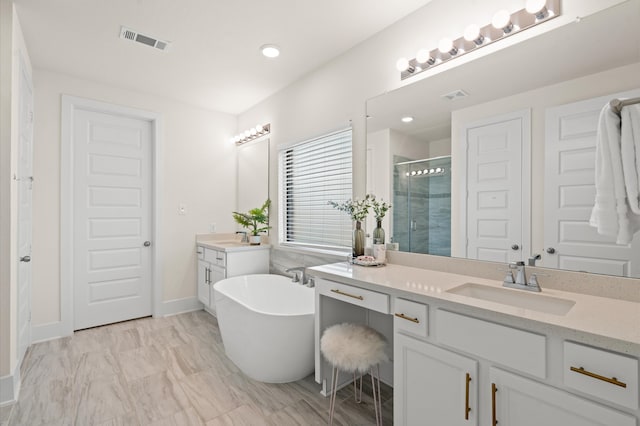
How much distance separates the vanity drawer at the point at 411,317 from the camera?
1.37 metres

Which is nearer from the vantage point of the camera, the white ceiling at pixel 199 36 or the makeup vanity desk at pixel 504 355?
the makeup vanity desk at pixel 504 355

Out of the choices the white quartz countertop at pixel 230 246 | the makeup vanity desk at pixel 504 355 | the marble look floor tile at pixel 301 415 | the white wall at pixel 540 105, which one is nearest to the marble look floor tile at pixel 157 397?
the marble look floor tile at pixel 301 415

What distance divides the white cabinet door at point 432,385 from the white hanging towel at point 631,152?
86 cm

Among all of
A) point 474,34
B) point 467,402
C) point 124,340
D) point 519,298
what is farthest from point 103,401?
point 474,34

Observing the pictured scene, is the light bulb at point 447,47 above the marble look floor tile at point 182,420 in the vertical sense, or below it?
above

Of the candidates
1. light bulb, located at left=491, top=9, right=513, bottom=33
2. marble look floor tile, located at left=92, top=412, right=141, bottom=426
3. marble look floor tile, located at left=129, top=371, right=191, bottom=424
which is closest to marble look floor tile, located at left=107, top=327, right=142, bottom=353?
marble look floor tile, located at left=129, top=371, right=191, bottom=424

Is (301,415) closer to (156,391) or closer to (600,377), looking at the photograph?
(156,391)

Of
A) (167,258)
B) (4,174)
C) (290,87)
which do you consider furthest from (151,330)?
(290,87)

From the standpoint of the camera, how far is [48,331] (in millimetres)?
2967

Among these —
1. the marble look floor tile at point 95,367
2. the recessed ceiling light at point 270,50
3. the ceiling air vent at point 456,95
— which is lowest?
the marble look floor tile at point 95,367

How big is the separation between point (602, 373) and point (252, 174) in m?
3.57

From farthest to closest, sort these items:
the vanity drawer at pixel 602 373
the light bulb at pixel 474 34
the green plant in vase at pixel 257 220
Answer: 1. the green plant in vase at pixel 257 220
2. the light bulb at pixel 474 34
3. the vanity drawer at pixel 602 373

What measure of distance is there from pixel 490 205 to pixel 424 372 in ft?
3.06

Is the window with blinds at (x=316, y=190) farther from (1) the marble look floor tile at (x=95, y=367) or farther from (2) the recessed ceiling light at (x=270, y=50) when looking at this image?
(1) the marble look floor tile at (x=95, y=367)
